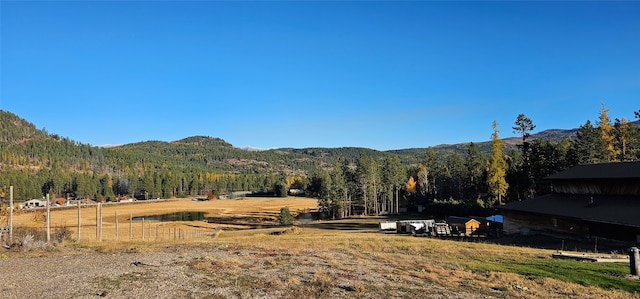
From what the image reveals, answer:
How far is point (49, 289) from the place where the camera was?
13641 mm

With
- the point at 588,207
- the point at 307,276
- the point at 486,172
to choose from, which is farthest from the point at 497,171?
the point at 307,276

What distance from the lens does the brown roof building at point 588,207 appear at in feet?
104

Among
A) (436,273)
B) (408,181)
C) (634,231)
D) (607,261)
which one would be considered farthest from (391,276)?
(408,181)

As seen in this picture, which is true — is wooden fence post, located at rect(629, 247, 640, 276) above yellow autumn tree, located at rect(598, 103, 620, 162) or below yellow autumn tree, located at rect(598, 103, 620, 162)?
below

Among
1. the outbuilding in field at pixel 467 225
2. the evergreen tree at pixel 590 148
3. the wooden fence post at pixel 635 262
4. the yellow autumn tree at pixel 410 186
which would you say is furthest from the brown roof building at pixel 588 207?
the yellow autumn tree at pixel 410 186

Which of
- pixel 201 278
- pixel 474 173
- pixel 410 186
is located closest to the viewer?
pixel 201 278

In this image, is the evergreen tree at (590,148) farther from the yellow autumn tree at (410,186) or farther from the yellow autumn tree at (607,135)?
the yellow autumn tree at (410,186)

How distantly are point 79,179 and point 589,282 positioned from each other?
179m

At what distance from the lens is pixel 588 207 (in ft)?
120

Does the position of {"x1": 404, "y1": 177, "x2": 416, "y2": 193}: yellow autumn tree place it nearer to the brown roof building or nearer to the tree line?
the tree line

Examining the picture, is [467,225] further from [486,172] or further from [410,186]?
[410,186]

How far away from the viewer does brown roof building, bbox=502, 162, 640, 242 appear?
31828 millimetres

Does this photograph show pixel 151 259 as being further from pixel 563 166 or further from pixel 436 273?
pixel 563 166

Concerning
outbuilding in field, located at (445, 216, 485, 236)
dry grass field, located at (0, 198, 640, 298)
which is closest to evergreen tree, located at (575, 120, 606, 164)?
outbuilding in field, located at (445, 216, 485, 236)
